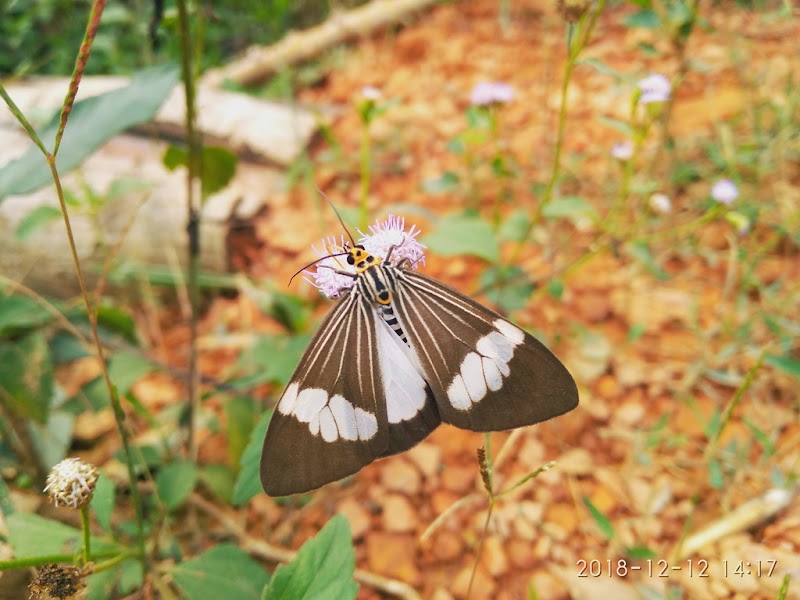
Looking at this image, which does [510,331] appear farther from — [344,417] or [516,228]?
[516,228]

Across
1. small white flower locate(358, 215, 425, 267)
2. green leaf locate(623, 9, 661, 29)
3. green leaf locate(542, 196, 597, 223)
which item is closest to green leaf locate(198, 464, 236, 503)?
small white flower locate(358, 215, 425, 267)

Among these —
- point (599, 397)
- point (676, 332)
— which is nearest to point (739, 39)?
Answer: point (676, 332)

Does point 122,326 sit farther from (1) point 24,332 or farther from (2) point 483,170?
(2) point 483,170

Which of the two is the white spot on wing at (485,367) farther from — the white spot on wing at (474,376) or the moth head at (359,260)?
the moth head at (359,260)

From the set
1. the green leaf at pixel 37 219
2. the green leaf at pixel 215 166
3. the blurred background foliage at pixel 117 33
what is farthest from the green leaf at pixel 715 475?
the blurred background foliage at pixel 117 33

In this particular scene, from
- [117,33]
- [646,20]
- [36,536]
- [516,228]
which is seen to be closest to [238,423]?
[36,536]
